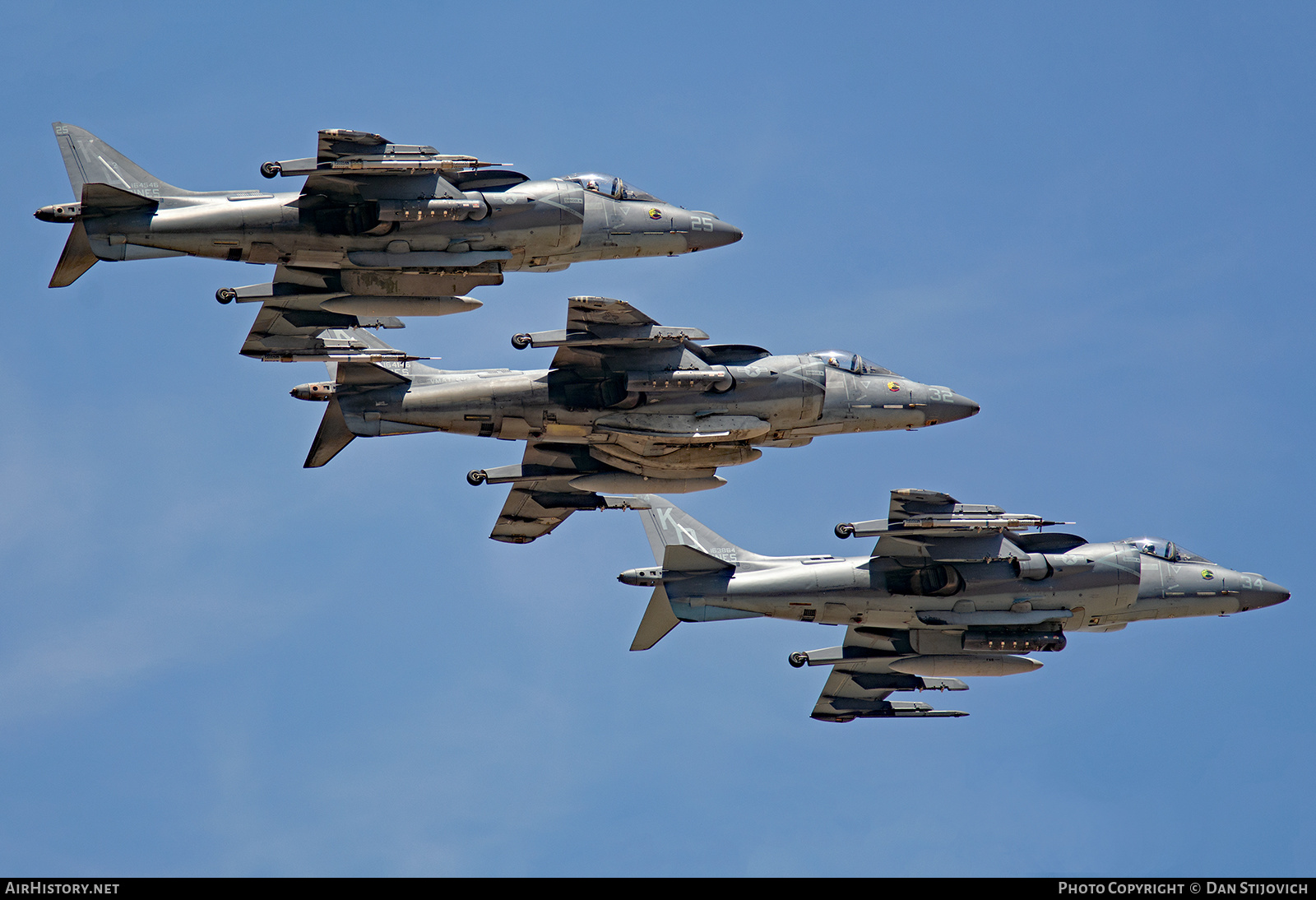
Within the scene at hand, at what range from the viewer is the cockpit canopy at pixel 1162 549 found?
5194 cm

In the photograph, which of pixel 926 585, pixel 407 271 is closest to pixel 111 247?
pixel 407 271

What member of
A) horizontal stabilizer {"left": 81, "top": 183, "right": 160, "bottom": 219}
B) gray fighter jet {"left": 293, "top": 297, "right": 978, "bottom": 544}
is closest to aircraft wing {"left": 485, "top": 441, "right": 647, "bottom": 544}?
gray fighter jet {"left": 293, "top": 297, "right": 978, "bottom": 544}

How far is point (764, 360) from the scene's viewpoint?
48406 mm

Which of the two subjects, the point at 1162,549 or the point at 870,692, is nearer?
the point at 1162,549

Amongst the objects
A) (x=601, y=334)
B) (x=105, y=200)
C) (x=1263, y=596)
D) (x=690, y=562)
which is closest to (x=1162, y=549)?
(x=1263, y=596)

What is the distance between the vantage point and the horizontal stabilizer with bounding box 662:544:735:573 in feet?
167

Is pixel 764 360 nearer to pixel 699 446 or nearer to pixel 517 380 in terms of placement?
pixel 699 446

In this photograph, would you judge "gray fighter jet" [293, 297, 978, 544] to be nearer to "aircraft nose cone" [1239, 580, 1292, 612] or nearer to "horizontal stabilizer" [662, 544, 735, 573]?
"horizontal stabilizer" [662, 544, 735, 573]

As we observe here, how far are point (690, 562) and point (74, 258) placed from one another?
1803 cm

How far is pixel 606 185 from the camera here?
156ft

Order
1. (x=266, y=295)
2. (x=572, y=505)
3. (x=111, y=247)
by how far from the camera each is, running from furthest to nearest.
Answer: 1. (x=572, y=505)
2. (x=266, y=295)
3. (x=111, y=247)

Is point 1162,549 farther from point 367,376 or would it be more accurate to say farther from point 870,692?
point 367,376

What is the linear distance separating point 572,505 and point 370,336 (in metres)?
7.64

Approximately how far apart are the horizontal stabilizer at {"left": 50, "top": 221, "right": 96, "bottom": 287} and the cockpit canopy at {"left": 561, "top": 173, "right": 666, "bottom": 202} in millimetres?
11808
